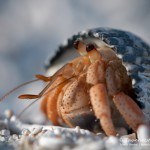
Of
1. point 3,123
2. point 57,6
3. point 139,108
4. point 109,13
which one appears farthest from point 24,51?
point 139,108

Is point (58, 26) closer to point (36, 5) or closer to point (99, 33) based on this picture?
point (36, 5)

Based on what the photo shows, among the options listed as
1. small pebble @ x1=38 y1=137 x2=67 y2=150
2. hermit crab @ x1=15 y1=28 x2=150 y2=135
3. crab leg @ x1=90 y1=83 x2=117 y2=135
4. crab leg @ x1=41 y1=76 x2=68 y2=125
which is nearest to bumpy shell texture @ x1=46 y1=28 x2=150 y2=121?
hermit crab @ x1=15 y1=28 x2=150 y2=135

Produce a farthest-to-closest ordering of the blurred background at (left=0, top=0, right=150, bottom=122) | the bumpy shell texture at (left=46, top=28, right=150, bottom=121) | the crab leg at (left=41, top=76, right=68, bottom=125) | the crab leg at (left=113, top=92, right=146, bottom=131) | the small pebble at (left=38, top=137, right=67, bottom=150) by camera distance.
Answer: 1. the blurred background at (left=0, top=0, right=150, bottom=122)
2. the crab leg at (left=41, top=76, right=68, bottom=125)
3. the bumpy shell texture at (left=46, top=28, right=150, bottom=121)
4. the crab leg at (left=113, top=92, right=146, bottom=131)
5. the small pebble at (left=38, top=137, right=67, bottom=150)

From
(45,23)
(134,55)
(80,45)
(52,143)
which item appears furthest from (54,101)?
(45,23)

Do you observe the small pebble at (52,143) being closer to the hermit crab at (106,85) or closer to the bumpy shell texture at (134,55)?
the hermit crab at (106,85)

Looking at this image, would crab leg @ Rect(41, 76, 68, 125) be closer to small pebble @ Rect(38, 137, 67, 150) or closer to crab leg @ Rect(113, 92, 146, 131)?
crab leg @ Rect(113, 92, 146, 131)

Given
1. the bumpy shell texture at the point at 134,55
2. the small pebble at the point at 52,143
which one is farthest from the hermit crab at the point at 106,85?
the small pebble at the point at 52,143

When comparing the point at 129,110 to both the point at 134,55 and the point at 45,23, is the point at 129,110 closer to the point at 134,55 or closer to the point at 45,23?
the point at 134,55

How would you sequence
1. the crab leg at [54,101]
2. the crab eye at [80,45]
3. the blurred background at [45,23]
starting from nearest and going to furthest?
the crab eye at [80,45]
the crab leg at [54,101]
the blurred background at [45,23]
